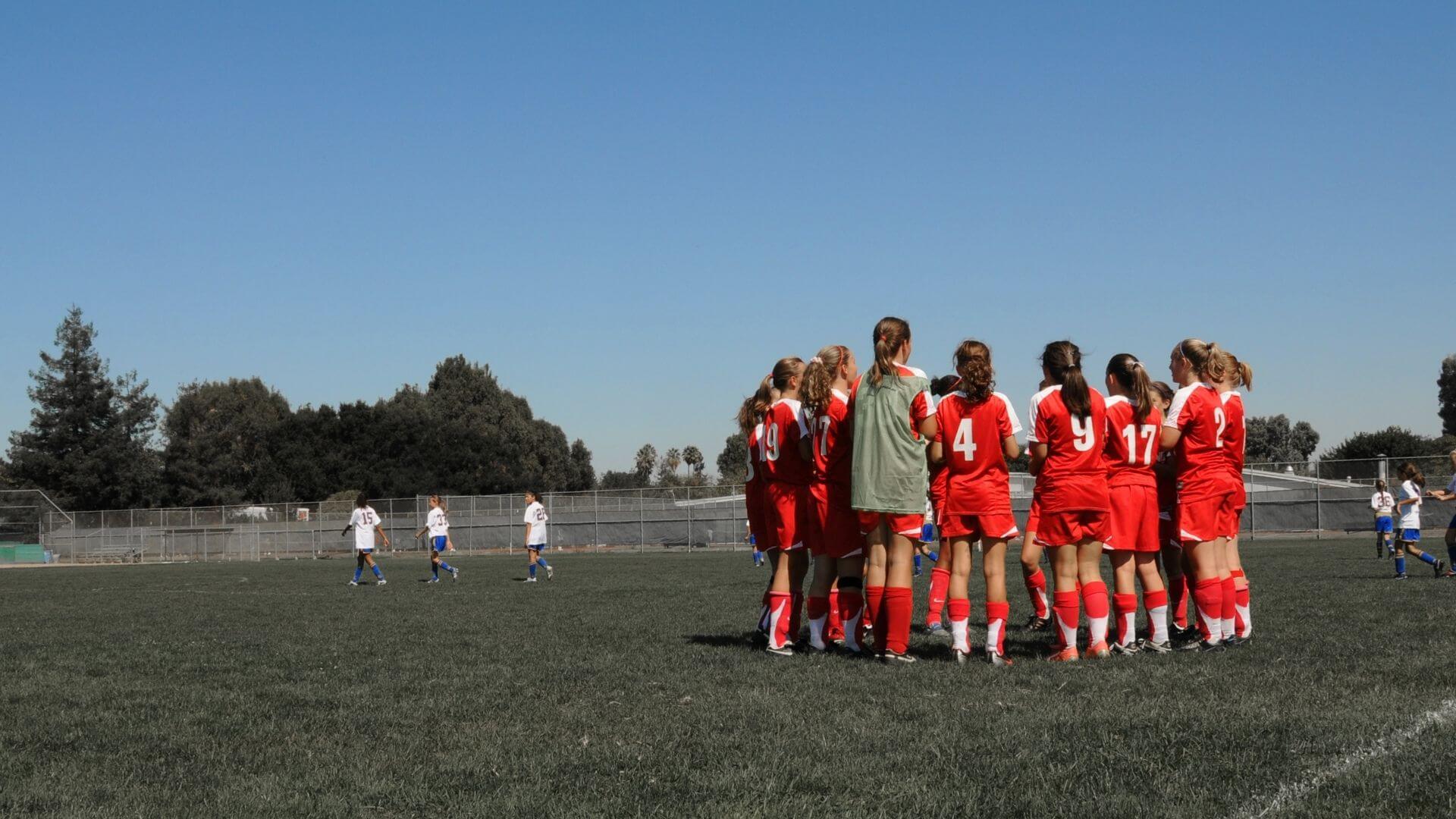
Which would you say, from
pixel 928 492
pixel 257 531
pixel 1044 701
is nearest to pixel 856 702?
pixel 1044 701

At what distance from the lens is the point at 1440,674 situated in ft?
21.5

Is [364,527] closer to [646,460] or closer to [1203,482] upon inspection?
[1203,482]

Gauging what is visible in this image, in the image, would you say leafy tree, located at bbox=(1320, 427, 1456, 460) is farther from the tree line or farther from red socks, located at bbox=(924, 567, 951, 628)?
red socks, located at bbox=(924, 567, 951, 628)

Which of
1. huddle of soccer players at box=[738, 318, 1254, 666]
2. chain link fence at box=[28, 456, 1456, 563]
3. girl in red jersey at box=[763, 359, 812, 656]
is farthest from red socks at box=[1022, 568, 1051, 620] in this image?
chain link fence at box=[28, 456, 1456, 563]

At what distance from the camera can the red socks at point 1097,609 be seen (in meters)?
7.83

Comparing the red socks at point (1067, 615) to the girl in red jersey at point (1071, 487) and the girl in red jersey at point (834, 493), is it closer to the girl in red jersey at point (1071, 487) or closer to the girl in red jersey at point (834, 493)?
the girl in red jersey at point (1071, 487)

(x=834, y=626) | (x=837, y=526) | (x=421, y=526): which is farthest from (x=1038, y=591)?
(x=421, y=526)

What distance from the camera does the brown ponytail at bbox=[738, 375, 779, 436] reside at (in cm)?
898

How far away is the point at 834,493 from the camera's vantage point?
27.2 feet

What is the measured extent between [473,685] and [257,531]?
160ft

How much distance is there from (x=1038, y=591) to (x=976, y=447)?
6.90 ft

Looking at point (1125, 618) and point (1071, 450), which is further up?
point (1071, 450)

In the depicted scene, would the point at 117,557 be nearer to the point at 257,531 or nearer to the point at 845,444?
the point at 257,531

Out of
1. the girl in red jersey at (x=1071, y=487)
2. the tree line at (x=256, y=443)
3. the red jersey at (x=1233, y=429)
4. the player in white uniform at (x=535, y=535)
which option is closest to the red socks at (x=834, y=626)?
the girl in red jersey at (x=1071, y=487)
